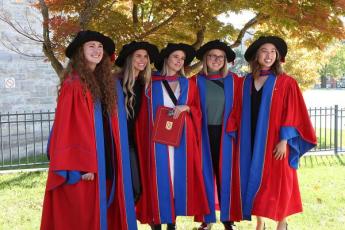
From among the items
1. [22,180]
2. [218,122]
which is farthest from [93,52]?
[22,180]

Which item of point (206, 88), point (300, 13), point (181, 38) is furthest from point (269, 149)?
point (181, 38)

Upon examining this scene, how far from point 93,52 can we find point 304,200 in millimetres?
4405

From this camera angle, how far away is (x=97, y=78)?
412 centimetres

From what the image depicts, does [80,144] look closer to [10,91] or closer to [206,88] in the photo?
[206,88]

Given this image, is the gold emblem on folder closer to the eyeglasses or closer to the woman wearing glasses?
the woman wearing glasses

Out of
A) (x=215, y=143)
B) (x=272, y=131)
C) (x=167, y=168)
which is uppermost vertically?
(x=272, y=131)

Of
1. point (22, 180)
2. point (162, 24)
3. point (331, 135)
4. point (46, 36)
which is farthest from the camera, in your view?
point (331, 135)

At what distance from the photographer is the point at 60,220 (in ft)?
12.9

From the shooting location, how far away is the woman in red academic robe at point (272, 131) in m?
4.61

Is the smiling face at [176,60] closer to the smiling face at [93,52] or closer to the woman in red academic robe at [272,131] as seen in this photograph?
the woman in red academic robe at [272,131]

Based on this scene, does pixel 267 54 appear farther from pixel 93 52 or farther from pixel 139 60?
pixel 93 52

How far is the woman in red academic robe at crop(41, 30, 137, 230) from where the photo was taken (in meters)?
3.86

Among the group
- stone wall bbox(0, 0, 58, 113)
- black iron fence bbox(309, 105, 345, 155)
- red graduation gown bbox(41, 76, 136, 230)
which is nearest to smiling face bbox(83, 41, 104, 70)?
red graduation gown bbox(41, 76, 136, 230)

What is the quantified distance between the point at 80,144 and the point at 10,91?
9.77 m
